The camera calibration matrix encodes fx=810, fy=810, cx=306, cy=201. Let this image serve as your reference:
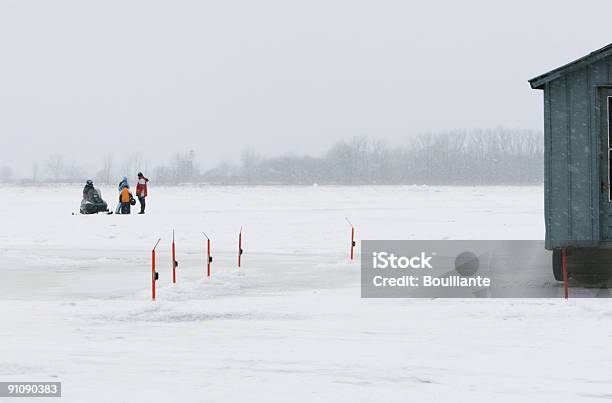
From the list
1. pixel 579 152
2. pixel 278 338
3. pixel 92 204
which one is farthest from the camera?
pixel 92 204

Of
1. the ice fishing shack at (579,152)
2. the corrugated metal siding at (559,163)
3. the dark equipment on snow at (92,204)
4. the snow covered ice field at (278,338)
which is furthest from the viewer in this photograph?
the dark equipment on snow at (92,204)

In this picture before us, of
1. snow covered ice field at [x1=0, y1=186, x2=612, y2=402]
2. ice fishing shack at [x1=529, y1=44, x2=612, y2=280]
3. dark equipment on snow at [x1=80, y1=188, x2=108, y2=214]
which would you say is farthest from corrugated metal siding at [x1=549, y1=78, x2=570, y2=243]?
dark equipment on snow at [x1=80, y1=188, x2=108, y2=214]

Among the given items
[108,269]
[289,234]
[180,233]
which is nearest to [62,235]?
[180,233]

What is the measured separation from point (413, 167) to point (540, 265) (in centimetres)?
15374

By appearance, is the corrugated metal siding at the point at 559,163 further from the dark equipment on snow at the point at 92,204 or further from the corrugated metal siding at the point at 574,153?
the dark equipment on snow at the point at 92,204

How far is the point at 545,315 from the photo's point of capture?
10.6 metres

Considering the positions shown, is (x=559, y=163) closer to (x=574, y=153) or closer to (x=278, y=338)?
(x=574, y=153)

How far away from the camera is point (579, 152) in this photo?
12727 mm

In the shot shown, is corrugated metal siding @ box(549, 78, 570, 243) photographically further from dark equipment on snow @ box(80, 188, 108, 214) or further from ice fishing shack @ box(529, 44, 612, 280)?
dark equipment on snow @ box(80, 188, 108, 214)

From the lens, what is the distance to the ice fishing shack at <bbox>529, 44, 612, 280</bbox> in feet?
41.4

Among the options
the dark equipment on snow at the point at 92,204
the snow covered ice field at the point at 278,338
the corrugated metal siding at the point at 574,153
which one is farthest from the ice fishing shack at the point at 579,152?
the dark equipment on snow at the point at 92,204

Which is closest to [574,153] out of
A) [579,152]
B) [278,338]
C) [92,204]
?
[579,152]

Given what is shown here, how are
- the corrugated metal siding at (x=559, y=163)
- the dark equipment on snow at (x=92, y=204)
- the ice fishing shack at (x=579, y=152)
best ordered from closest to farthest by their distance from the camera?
the ice fishing shack at (x=579, y=152), the corrugated metal siding at (x=559, y=163), the dark equipment on snow at (x=92, y=204)

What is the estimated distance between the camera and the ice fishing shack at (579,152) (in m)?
12.6
